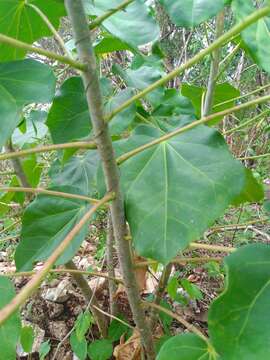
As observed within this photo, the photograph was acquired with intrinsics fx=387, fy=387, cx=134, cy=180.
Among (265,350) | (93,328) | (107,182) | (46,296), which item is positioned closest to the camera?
(265,350)

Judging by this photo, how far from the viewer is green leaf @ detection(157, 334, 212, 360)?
Answer: 532 millimetres

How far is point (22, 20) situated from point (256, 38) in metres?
0.45

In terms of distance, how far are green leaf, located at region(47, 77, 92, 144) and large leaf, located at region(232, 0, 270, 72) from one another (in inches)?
13.4

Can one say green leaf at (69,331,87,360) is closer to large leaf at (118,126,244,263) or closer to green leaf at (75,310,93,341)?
green leaf at (75,310,93,341)

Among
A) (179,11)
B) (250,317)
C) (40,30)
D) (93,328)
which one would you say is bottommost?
(93,328)

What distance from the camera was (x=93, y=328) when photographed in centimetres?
124

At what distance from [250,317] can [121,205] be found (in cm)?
23

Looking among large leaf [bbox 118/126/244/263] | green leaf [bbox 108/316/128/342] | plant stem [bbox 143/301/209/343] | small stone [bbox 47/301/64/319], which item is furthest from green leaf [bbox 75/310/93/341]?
large leaf [bbox 118/126/244/263]

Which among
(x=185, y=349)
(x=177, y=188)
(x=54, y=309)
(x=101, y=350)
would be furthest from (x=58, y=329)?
(x=177, y=188)

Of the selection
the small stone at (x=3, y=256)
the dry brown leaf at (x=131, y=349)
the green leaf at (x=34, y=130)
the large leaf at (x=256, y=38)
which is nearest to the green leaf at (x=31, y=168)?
the green leaf at (x=34, y=130)

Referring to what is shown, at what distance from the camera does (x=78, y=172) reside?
855 millimetres

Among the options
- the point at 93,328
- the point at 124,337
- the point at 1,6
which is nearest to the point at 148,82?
the point at 1,6

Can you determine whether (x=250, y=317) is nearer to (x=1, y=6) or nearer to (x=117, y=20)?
(x=117, y=20)

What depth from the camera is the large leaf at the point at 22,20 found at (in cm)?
68
